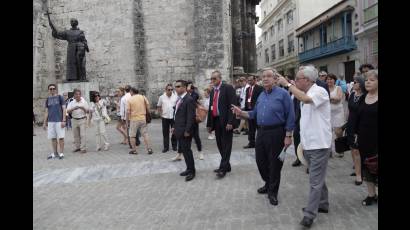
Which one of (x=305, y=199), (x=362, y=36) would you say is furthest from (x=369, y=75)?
(x=362, y=36)

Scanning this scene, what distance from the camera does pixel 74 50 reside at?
12.1m

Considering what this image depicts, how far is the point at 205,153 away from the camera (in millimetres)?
8930

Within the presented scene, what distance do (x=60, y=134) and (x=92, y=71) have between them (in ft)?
29.3

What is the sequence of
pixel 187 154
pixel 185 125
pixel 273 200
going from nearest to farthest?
1. pixel 273 200
2. pixel 187 154
3. pixel 185 125

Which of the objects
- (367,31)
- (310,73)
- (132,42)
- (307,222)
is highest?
(367,31)

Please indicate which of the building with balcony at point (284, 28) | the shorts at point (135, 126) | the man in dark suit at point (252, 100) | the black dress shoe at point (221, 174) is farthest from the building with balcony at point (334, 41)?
the black dress shoe at point (221, 174)

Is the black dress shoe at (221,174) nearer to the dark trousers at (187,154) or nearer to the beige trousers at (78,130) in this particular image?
the dark trousers at (187,154)

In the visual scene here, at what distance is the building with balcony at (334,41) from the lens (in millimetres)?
29084

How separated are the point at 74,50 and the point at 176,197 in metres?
8.12

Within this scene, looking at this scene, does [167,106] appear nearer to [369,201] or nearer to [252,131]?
[252,131]

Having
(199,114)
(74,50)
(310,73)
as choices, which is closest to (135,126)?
(199,114)

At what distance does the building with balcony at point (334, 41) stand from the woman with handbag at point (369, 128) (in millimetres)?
25285

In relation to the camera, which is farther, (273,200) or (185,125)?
(185,125)
